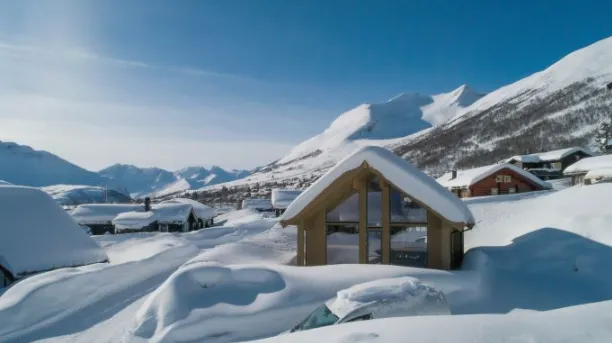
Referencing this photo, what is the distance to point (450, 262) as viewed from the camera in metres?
13.6

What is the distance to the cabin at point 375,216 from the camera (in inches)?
538

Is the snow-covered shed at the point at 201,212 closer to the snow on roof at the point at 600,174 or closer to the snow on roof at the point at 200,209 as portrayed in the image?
the snow on roof at the point at 200,209

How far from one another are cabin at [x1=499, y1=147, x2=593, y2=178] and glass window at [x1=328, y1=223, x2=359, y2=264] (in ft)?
201

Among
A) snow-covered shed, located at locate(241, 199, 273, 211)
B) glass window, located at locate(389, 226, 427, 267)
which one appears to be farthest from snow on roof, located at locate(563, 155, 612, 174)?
snow-covered shed, located at locate(241, 199, 273, 211)

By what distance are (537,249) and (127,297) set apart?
14683mm

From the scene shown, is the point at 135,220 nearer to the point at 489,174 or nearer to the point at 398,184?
the point at 489,174

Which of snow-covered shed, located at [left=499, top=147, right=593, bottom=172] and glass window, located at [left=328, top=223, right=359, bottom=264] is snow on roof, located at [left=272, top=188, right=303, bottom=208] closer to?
snow-covered shed, located at [left=499, top=147, right=593, bottom=172]

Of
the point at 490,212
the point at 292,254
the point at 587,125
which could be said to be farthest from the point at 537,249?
the point at 587,125

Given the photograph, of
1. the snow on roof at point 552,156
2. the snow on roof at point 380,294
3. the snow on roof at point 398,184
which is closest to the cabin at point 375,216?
the snow on roof at point 398,184

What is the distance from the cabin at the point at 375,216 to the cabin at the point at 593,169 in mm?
33340

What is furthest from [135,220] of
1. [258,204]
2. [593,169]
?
[593,169]

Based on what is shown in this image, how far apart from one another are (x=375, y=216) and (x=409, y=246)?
4.77ft

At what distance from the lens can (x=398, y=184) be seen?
1372 centimetres

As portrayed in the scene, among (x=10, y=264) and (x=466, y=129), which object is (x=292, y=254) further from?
(x=466, y=129)
